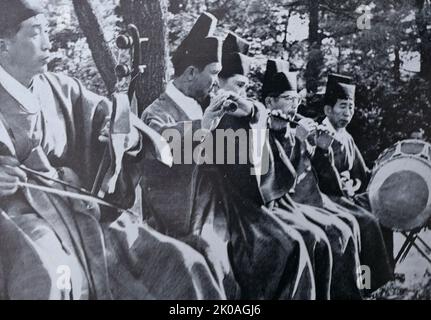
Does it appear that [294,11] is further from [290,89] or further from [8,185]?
[8,185]

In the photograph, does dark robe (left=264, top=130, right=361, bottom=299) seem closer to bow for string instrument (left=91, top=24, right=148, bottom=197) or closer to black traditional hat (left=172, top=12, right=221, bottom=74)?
black traditional hat (left=172, top=12, right=221, bottom=74)

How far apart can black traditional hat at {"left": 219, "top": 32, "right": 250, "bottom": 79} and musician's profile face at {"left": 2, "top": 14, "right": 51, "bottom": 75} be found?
4.29ft

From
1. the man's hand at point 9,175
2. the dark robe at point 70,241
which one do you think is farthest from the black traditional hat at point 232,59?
the man's hand at point 9,175

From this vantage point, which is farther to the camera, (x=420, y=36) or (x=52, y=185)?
(x=420, y=36)

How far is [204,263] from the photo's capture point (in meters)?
4.92

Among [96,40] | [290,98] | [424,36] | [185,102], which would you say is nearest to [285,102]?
[290,98]

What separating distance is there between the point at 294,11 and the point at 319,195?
1.41 m

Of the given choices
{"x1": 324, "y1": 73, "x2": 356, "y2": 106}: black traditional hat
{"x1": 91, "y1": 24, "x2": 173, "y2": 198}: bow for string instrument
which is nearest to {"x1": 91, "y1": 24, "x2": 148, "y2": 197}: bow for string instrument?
{"x1": 91, "y1": 24, "x2": 173, "y2": 198}: bow for string instrument

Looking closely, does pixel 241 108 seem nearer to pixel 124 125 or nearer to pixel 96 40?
pixel 124 125

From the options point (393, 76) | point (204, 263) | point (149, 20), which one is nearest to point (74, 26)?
point (149, 20)

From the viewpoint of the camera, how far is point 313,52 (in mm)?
5172

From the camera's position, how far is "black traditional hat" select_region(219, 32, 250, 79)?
5.10 meters

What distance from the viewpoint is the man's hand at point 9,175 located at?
16.0ft
